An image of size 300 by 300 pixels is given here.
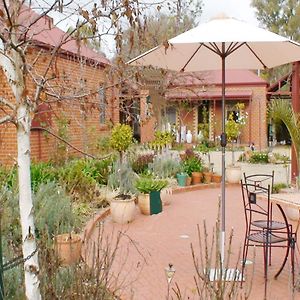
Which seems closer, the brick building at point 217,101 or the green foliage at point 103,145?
the green foliage at point 103,145

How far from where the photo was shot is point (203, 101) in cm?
2853

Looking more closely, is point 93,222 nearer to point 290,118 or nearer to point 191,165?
point 290,118

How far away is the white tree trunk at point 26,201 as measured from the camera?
10.1 feet

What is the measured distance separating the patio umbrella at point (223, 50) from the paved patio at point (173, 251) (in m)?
0.72

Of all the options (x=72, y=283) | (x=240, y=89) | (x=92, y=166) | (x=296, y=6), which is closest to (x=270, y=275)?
(x=72, y=283)

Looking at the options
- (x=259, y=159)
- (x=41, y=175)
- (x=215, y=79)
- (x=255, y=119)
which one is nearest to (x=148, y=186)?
(x=41, y=175)

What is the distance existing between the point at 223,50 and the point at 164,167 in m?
7.53

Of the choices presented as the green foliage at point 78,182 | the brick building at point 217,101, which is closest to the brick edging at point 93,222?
the green foliage at point 78,182

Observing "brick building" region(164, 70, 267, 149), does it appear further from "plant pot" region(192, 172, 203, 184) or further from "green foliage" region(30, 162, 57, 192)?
"green foliage" region(30, 162, 57, 192)

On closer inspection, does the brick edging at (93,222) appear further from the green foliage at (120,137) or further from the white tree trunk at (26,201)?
the white tree trunk at (26,201)

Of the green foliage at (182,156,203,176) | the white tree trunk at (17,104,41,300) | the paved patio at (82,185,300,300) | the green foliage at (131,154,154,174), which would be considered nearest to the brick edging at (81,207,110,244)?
the paved patio at (82,185,300,300)

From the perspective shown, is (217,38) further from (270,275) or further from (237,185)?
(237,185)

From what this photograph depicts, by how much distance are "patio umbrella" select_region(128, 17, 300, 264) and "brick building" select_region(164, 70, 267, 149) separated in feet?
64.5

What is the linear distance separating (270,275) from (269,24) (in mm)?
41884
